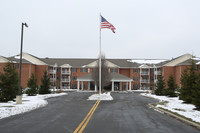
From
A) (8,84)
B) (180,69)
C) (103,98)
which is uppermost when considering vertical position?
(180,69)

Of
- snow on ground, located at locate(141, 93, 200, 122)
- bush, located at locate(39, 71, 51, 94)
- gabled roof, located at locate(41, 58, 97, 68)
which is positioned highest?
gabled roof, located at locate(41, 58, 97, 68)

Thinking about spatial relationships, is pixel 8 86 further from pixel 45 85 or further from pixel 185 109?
pixel 185 109

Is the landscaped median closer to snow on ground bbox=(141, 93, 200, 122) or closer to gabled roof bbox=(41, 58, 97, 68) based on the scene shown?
snow on ground bbox=(141, 93, 200, 122)

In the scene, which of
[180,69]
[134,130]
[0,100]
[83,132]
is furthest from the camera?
[180,69]

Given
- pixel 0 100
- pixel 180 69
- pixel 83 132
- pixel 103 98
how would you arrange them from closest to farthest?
1. pixel 83 132
2. pixel 0 100
3. pixel 103 98
4. pixel 180 69

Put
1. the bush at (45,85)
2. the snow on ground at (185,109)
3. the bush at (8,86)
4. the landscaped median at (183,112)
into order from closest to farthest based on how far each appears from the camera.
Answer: the landscaped median at (183,112) < the snow on ground at (185,109) < the bush at (8,86) < the bush at (45,85)

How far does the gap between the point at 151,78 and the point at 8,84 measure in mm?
53185

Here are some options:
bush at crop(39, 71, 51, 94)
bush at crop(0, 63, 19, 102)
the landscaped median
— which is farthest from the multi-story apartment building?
the landscaped median

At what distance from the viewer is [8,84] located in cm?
2069

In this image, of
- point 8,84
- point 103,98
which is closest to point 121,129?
point 8,84

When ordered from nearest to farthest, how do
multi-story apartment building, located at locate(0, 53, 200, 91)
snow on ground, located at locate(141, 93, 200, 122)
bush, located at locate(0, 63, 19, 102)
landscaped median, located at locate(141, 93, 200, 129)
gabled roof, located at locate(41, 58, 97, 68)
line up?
landscaped median, located at locate(141, 93, 200, 129) → snow on ground, located at locate(141, 93, 200, 122) → bush, located at locate(0, 63, 19, 102) → multi-story apartment building, located at locate(0, 53, 200, 91) → gabled roof, located at locate(41, 58, 97, 68)

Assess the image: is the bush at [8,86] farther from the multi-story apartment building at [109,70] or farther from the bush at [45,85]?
the multi-story apartment building at [109,70]

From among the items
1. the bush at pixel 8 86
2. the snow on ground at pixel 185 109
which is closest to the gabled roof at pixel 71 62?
the bush at pixel 8 86

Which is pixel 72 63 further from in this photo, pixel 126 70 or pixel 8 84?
pixel 8 84
